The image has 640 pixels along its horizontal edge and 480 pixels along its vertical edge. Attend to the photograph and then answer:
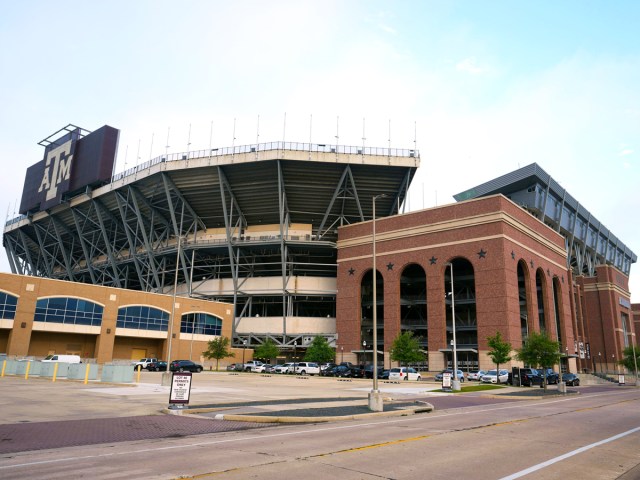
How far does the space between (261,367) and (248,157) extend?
27.6 meters

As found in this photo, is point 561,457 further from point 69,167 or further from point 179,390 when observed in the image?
point 69,167

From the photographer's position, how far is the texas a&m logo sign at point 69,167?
79919 millimetres

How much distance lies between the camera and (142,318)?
6278cm

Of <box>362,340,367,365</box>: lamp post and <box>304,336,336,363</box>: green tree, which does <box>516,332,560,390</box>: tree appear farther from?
<box>304,336,336,363</box>: green tree

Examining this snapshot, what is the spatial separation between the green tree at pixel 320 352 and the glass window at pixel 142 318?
1952 centimetres

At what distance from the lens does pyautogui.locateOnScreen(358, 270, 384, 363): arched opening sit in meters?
69.6

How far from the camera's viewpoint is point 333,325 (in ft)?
242

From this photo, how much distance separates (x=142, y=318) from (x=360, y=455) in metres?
57.6

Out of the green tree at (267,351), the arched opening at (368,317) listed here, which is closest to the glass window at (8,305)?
the green tree at (267,351)

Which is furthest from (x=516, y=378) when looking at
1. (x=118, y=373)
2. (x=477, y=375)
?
(x=118, y=373)

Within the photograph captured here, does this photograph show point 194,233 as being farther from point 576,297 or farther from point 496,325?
point 576,297

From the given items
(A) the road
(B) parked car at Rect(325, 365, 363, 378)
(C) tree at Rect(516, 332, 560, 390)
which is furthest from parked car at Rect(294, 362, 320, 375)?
(A) the road

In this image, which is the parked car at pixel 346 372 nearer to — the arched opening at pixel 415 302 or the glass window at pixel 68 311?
the arched opening at pixel 415 302

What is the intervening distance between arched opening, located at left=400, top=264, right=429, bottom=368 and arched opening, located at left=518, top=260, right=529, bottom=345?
12688 millimetres
